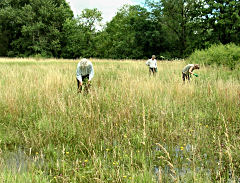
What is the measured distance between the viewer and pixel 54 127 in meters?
3.63

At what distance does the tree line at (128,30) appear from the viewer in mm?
31688

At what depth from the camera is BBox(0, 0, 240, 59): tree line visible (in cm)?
3169

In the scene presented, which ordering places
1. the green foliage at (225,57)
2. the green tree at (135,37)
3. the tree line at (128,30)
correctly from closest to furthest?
the green foliage at (225,57), the tree line at (128,30), the green tree at (135,37)

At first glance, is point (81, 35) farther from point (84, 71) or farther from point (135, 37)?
point (84, 71)

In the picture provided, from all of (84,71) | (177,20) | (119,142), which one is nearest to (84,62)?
(84,71)

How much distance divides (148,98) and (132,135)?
180 cm

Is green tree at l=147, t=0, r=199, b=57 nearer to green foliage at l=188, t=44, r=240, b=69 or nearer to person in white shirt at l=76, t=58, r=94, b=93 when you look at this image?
green foliage at l=188, t=44, r=240, b=69

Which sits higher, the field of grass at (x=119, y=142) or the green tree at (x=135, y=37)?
the green tree at (x=135, y=37)

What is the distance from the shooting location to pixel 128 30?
42.8 metres

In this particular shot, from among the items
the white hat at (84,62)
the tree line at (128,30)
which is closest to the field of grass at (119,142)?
the white hat at (84,62)

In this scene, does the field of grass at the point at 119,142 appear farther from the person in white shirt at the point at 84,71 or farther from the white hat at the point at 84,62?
the white hat at the point at 84,62

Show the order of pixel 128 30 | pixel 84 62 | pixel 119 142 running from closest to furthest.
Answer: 1. pixel 119 142
2. pixel 84 62
3. pixel 128 30

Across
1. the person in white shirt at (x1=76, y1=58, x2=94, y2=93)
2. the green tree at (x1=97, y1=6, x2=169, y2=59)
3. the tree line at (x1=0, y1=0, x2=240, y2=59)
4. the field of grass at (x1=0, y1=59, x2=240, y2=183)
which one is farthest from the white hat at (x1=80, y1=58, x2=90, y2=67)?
the green tree at (x1=97, y1=6, x2=169, y2=59)

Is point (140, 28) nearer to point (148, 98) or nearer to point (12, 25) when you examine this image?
point (12, 25)
